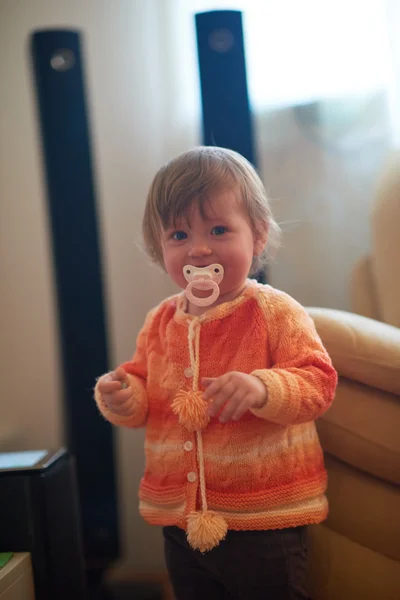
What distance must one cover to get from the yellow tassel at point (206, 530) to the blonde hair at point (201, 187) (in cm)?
39

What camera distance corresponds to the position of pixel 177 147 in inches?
54.9

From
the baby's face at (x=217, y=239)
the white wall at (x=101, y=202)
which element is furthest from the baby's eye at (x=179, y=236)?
the white wall at (x=101, y=202)

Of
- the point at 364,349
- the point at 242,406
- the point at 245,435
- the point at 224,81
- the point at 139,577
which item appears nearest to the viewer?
the point at 242,406

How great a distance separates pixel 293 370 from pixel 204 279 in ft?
0.54

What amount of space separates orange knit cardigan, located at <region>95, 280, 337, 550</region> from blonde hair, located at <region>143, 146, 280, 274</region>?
0.12 metres

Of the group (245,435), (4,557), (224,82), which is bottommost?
(4,557)

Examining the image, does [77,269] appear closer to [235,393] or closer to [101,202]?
[101,202]

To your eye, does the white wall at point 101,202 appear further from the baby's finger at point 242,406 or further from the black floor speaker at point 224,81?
the baby's finger at point 242,406

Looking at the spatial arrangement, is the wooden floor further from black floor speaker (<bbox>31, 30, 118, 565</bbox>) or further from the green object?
the green object

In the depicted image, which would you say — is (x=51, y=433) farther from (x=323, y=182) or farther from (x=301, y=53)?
(x=301, y=53)

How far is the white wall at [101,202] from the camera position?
4.24 ft

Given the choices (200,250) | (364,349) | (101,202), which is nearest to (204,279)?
(200,250)

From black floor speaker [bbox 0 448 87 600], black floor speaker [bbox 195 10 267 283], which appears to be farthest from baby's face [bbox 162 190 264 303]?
black floor speaker [bbox 0 448 87 600]

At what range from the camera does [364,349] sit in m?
0.90
